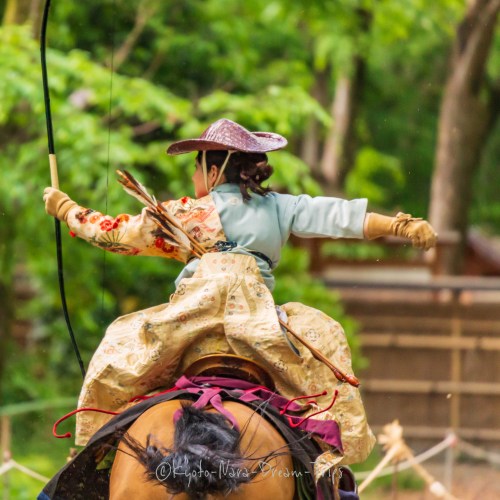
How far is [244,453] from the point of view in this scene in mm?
3025

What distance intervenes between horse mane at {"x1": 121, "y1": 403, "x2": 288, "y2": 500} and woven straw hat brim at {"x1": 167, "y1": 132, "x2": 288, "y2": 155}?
0.98 meters

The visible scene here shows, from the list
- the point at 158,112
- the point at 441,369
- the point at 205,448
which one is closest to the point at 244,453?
the point at 205,448

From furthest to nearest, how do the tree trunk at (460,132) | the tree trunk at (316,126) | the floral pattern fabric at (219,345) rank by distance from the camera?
the tree trunk at (316,126) < the tree trunk at (460,132) < the floral pattern fabric at (219,345)

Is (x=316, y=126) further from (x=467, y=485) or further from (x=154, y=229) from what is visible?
(x=154, y=229)

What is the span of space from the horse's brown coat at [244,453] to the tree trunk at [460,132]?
29.6 feet

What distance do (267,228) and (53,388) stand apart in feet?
23.5

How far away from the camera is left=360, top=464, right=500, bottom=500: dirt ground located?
1036 cm

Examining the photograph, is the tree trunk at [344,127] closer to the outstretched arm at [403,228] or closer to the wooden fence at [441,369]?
the wooden fence at [441,369]

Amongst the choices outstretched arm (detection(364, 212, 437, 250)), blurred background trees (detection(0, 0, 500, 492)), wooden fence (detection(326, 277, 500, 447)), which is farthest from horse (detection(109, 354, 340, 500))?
wooden fence (detection(326, 277, 500, 447))

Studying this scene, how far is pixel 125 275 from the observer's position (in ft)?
30.6

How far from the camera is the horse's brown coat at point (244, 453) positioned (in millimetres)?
2990

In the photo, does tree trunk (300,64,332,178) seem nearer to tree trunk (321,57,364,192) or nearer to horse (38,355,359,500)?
tree trunk (321,57,364,192)

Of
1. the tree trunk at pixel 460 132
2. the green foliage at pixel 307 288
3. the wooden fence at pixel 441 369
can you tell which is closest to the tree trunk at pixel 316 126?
the tree trunk at pixel 460 132

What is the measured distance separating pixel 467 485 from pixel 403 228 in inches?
305
